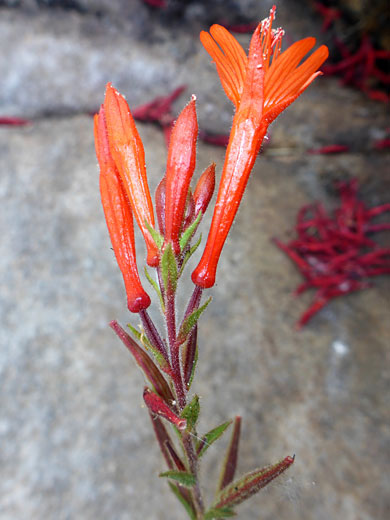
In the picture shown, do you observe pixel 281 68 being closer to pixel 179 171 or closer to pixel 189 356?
pixel 179 171

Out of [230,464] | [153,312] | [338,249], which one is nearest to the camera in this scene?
[230,464]

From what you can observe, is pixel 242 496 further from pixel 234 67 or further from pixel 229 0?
pixel 229 0

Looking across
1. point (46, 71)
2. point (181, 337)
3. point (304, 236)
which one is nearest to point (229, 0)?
point (46, 71)

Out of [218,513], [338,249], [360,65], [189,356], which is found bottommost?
[218,513]

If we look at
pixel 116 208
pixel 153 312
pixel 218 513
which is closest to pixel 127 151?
pixel 116 208

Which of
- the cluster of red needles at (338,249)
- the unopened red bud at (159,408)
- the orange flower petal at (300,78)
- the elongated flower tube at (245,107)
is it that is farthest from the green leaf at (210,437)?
the cluster of red needles at (338,249)

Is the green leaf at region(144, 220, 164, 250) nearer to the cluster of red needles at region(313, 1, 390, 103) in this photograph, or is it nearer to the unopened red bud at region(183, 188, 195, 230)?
the unopened red bud at region(183, 188, 195, 230)

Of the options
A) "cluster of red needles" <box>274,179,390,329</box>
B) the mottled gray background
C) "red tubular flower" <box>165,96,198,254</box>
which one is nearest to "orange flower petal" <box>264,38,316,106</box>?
"red tubular flower" <box>165,96,198,254</box>

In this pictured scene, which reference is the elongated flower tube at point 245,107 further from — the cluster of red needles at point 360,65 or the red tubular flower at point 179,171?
the cluster of red needles at point 360,65
